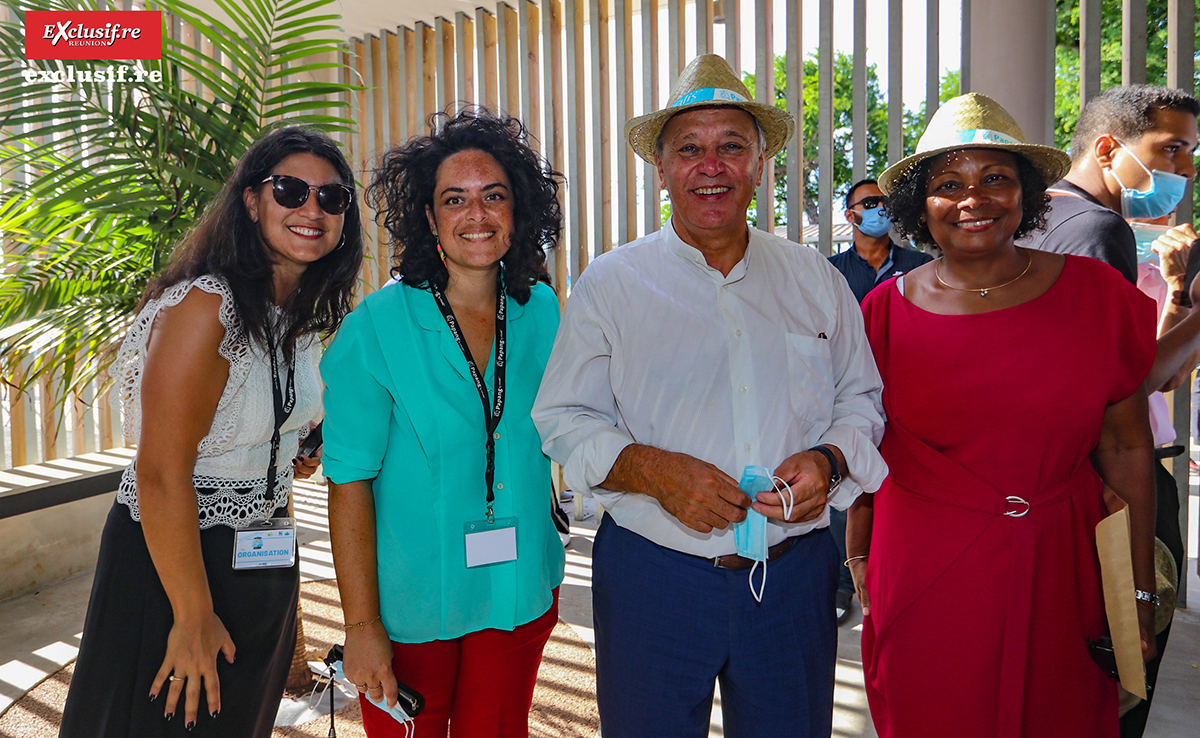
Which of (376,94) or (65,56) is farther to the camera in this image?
(376,94)

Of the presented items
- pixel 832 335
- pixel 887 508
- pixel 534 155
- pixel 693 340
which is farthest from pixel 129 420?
pixel 887 508

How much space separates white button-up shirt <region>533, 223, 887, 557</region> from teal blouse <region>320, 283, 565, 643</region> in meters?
0.15

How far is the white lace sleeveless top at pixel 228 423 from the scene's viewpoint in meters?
1.59

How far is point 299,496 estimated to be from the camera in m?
5.93

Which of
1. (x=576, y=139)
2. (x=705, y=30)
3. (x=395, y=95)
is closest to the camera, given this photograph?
(x=705, y=30)

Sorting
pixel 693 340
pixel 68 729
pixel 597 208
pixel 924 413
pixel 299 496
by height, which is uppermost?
pixel 597 208

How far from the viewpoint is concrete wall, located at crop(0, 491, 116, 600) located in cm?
390

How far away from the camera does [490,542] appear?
1540mm

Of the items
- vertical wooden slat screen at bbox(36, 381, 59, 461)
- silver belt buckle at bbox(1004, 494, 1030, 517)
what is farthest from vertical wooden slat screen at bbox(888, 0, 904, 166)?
vertical wooden slat screen at bbox(36, 381, 59, 461)

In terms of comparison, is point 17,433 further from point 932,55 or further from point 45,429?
point 932,55

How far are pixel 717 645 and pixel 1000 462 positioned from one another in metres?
0.70

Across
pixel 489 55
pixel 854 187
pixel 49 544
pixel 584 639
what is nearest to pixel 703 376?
pixel 584 639

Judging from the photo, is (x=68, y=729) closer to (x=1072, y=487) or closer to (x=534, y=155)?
(x=534, y=155)

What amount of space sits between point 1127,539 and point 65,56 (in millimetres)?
3406
